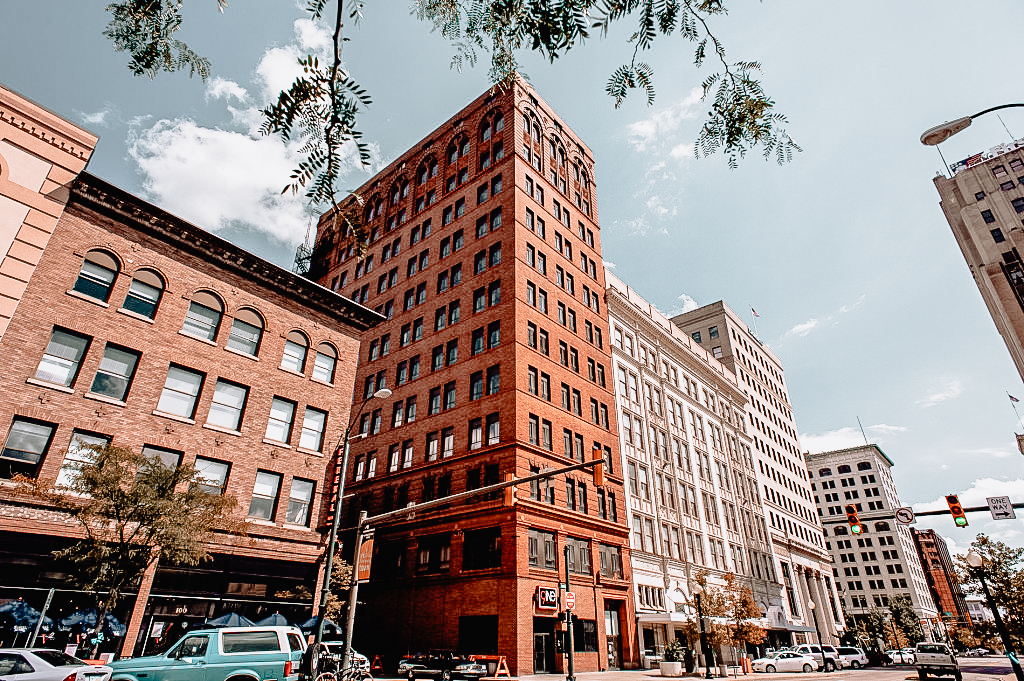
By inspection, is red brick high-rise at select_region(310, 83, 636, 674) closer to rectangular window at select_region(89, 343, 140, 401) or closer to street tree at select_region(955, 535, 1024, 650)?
rectangular window at select_region(89, 343, 140, 401)

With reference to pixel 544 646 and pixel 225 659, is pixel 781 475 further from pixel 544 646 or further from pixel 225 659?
pixel 225 659

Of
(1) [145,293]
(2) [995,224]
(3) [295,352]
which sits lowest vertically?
(3) [295,352]

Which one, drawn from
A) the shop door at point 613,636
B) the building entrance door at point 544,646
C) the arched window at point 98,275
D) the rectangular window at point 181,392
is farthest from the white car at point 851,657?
the arched window at point 98,275

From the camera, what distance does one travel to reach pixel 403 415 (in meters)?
42.7

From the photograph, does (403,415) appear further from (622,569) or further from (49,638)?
(49,638)

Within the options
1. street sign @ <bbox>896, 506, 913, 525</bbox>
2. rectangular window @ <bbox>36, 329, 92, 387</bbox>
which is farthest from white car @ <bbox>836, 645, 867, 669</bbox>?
rectangular window @ <bbox>36, 329, 92, 387</bbox>

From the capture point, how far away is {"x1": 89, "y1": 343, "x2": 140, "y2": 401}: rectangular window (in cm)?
2073

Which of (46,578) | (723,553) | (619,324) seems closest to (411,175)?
(619,324)

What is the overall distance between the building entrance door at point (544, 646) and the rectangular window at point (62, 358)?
25.8m

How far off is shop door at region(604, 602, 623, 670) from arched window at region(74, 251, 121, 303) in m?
33.2

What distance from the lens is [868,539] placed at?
124 metres

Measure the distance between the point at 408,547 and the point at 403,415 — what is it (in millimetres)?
10085

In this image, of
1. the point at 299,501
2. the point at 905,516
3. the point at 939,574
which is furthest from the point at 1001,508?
the point at 939,574

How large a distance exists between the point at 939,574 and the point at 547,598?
543 feet
